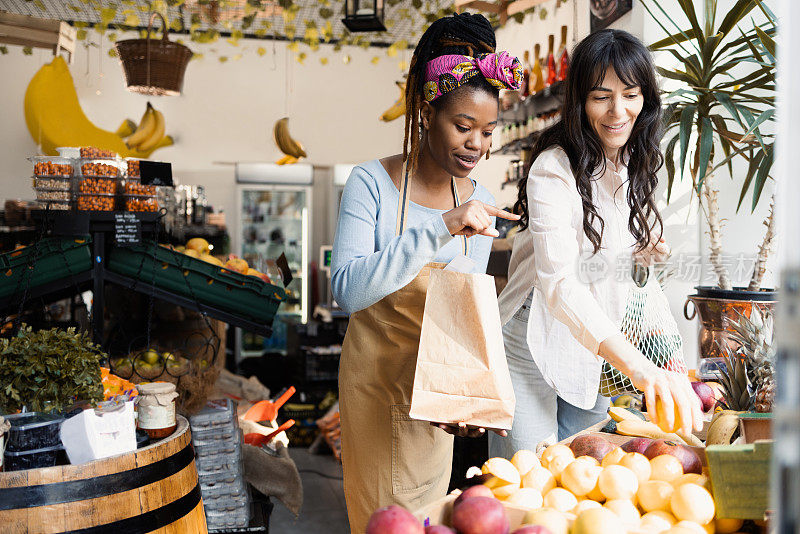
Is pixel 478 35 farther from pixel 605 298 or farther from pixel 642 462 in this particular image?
pixel 642 462

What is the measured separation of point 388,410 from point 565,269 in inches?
19.0

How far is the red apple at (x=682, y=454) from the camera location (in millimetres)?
1112

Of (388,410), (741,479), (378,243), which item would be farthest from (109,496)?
(741,479)

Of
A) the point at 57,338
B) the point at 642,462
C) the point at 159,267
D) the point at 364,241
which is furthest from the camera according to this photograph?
the point at 159,267

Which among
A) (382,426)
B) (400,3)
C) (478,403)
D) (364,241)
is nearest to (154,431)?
(382,426)

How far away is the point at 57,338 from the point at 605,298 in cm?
134

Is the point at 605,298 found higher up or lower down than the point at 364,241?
lower down

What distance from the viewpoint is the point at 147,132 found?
5.96 meters

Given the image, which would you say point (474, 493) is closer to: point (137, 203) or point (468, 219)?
point (468, 219)

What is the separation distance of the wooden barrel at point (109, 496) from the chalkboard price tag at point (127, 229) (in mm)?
1089

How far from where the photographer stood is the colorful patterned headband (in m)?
1.41

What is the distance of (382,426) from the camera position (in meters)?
1.52

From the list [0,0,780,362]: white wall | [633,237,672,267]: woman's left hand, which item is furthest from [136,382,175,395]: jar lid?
[0,0,780,362]: white wall

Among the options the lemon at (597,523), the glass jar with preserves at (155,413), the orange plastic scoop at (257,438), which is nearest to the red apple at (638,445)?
the lemon at (597,523)
